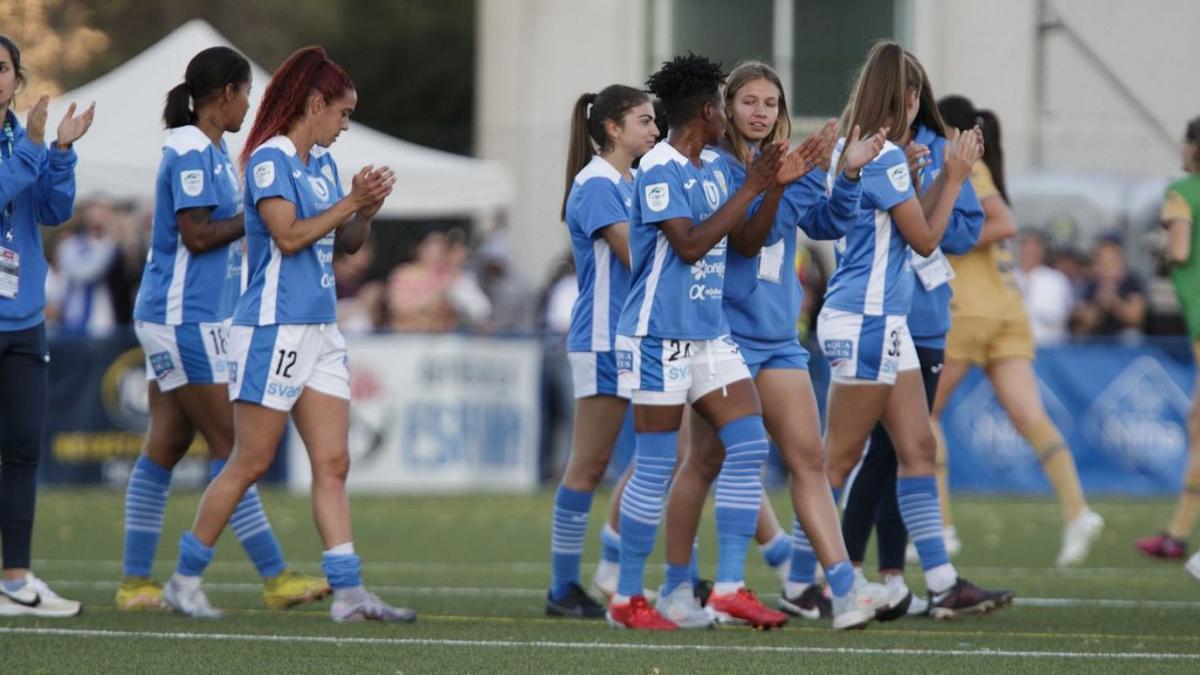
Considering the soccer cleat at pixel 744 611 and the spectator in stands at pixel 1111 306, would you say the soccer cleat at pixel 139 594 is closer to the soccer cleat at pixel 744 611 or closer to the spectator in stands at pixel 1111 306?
the soccer cleat at pixel 744 611

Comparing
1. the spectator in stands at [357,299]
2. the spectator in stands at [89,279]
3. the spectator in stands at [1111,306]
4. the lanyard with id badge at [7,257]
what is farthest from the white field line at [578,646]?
the spectator in stands at [1111,306]

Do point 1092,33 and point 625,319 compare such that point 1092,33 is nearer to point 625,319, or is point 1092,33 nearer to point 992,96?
point 992,96

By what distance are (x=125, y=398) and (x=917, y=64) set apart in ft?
32.9

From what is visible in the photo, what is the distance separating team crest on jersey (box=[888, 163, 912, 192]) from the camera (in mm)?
7906

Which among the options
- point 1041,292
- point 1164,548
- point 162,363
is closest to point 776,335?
point 162,363

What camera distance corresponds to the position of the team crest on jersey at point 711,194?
7652 mm

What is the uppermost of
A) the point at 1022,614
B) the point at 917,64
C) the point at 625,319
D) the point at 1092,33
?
the point at 1092,33

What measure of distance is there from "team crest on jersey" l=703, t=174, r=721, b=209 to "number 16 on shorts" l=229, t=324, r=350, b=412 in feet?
5.15

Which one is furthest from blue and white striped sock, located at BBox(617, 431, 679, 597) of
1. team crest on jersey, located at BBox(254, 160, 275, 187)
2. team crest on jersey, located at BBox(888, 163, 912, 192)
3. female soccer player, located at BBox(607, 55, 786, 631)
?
team crest on jersey, located at BBox(254, 160, 275, 187)

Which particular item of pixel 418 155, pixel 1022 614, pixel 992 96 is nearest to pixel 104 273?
pixel 418 155

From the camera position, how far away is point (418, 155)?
55.8 feet

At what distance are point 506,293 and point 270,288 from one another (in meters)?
10.7

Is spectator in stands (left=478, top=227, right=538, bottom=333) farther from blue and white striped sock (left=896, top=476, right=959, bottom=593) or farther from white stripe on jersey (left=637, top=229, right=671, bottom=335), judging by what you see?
white stripe on jersey (left=637, top=229, right=671, bottom=335)

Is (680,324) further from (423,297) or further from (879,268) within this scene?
(423,297)
